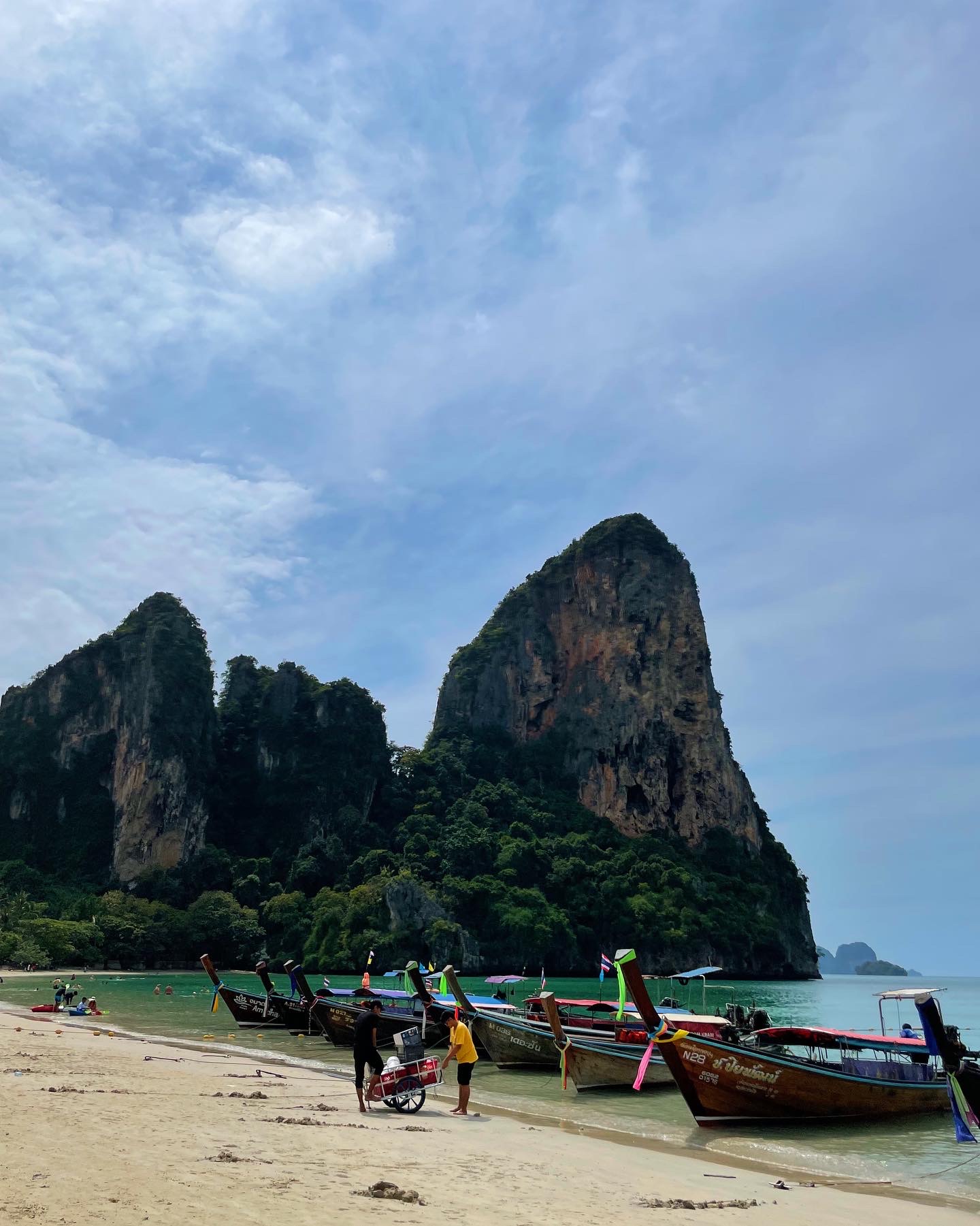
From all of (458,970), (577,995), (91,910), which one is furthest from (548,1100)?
(91,910)

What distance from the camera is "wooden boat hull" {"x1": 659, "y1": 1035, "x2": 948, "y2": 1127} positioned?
13008 millimetres

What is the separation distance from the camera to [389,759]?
95.7m

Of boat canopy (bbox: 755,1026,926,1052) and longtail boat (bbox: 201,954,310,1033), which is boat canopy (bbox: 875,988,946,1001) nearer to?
boat canopy (bbox: 755,1026,926,1052)

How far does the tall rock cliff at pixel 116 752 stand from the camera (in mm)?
86750

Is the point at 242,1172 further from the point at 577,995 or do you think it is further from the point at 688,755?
the point at 688,755

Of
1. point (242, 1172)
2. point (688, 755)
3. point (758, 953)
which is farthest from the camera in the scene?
point (688, 755)

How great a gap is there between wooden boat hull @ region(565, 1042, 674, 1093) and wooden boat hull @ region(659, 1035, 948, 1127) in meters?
2.97

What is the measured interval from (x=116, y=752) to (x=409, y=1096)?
8864 cm

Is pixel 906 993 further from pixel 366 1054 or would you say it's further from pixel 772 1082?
pixel 366 1054

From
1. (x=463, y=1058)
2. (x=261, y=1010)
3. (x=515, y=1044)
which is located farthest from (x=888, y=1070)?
(x=261, y=1010)

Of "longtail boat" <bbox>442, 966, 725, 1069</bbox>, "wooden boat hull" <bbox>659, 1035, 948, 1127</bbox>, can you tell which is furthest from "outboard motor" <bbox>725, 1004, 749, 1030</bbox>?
"wooden boat hull" <bbox>659, 1035, 948, 1127</bbox>

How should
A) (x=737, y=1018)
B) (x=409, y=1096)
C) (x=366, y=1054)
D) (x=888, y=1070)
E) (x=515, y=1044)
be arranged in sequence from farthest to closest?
(x=737, y=1018), (x=515, y=1044), (x=888, y=1070), (x=409, y=1096), (x=366, y=1054)

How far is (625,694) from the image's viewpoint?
10000 centimetres

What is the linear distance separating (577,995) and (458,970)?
65.1 feet
